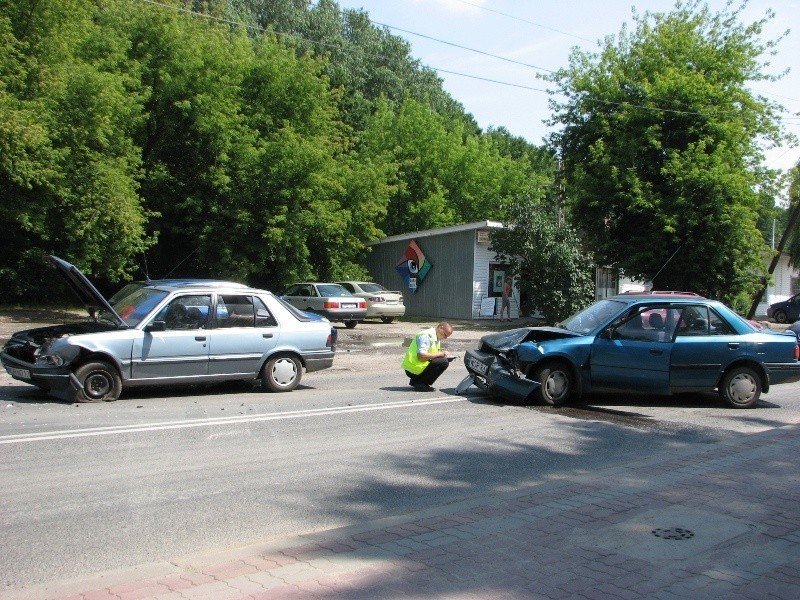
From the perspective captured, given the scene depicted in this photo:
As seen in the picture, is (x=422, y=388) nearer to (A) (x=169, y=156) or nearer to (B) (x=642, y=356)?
(B) (x=642, y=356)

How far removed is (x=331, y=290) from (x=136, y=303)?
1530 centimetres

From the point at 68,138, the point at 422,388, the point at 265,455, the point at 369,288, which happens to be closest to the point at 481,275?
the point at 369,288

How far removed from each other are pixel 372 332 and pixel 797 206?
19.5 meters

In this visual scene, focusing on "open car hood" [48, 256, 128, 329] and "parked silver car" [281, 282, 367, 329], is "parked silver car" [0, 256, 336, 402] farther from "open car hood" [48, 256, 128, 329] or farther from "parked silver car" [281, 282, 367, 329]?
"parked silver car" [281, 282, 367, 329]

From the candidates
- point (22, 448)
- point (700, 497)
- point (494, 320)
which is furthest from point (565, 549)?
point (494, 320)

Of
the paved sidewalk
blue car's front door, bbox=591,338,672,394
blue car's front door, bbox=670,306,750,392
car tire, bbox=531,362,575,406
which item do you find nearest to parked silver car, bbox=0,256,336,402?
car tire, bbox=531,362,575,406

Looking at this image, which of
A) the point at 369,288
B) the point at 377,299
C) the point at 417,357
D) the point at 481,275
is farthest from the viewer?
the point at 481,275

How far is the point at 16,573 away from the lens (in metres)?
4.76

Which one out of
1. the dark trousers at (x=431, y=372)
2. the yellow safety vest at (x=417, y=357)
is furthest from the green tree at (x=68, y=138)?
the dark trousers at (x=431, y=372)

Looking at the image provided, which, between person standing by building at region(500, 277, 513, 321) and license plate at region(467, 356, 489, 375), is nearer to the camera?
license plate at region(467, 356, 489, 375)

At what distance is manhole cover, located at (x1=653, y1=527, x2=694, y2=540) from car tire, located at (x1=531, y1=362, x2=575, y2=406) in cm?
553

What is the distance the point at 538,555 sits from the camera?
5113mm

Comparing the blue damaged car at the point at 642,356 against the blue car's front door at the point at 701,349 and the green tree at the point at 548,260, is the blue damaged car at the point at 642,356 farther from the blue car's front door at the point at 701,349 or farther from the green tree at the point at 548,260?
the green tree at the point at 548,260

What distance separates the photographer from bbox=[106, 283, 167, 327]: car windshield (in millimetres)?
11234
